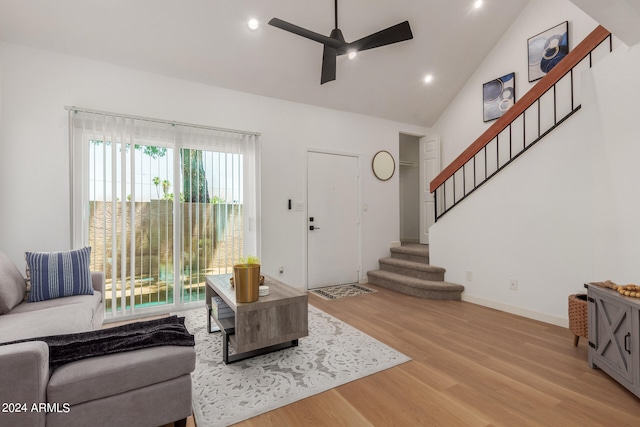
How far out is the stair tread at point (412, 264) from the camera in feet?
13.6

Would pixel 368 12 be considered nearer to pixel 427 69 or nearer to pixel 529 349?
pixel 427 69

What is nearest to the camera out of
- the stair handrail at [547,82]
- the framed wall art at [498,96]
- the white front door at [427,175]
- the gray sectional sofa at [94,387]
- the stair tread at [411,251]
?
the gray sectional sofa at [94,387]

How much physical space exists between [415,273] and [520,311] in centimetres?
140

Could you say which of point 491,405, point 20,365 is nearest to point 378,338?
point 491,405

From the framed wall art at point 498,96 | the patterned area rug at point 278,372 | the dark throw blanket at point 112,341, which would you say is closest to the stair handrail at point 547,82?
the framed wall art at point 498,96

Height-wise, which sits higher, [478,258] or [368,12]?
[368,12]

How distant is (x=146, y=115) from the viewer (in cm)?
334

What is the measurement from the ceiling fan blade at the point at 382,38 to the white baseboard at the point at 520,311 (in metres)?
3.11

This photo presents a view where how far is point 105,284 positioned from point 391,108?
4663 millimetres

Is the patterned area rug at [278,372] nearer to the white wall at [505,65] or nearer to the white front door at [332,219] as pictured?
the white front door at [332,219]

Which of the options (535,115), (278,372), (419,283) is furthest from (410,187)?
(278,372)

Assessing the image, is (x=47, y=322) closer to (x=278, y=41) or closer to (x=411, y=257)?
(x=278, y=41)

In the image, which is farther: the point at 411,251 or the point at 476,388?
the point at 411,251

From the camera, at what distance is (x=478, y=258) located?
146 inches
